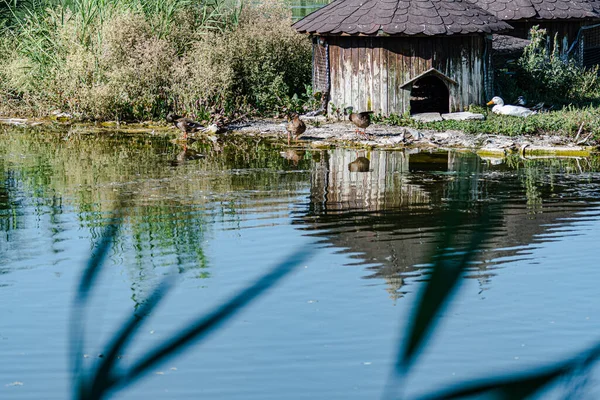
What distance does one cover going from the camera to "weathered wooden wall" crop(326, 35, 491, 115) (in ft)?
63.0

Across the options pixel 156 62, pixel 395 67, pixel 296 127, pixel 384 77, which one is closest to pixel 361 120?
pixel 296 127

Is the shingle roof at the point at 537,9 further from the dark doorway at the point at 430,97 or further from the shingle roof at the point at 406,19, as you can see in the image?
the shingle roof at the point at 406,19

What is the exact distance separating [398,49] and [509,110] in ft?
9.08

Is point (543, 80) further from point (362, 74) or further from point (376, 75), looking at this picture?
point (362, 74)

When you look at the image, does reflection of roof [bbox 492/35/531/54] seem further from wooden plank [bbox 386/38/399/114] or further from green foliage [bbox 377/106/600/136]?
wooden plank [bbox 386/38/399/114]

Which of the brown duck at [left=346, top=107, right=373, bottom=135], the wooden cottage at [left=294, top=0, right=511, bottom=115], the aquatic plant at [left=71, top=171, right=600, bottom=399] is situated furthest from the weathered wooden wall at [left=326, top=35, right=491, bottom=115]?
the aquatic plant at [left=71, top=171, right=600, bottom=399]

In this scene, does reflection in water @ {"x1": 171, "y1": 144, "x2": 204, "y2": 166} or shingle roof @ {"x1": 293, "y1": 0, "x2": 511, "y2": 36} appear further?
shingle roof @ {"x1": 293, "y1": 0, "x2": 511, "y2": 36}

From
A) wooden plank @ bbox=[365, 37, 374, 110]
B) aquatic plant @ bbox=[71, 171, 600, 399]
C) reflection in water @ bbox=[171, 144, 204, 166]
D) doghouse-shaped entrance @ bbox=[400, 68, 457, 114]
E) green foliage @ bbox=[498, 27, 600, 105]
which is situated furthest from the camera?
green foliage @ bbox=[498, 27, 600, 105]

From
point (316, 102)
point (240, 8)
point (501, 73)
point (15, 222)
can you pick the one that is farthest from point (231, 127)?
point (15, 222)

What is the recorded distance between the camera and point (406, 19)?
18594 millimetres

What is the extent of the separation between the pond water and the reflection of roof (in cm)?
669

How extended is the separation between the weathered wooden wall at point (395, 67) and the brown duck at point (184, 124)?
3.19 meters

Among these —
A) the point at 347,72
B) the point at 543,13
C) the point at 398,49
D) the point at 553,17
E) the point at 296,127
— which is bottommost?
the point at 296,127

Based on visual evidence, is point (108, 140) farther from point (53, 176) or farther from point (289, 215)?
point (289, 215)
